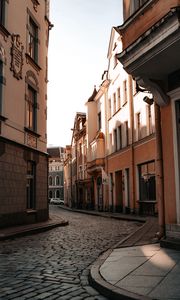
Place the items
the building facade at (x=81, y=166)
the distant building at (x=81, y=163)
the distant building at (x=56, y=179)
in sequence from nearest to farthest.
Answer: the building facade at (x=81, y=166), the distant building at (x=81, y=163), the distant building at (x=56, y=179)

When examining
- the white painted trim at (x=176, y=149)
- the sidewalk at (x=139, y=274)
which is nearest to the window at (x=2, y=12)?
the white painted trim at (x=176, y=149)

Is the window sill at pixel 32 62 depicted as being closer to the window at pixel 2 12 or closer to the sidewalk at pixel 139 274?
the window at pixel 2 12

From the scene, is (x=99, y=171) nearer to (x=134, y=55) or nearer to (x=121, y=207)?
(x=121, y=207)

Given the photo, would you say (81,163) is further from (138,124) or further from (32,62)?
(32,62)

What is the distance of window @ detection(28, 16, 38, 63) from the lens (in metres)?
20.8

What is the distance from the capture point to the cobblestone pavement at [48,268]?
593 centimetres

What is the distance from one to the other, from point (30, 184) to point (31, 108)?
3.91m

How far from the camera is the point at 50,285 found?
640cm

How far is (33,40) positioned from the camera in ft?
69.9

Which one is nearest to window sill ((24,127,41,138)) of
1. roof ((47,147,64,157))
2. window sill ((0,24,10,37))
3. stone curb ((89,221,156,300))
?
window sill ((0,24,10,37))

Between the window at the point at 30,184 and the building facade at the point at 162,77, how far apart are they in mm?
10278

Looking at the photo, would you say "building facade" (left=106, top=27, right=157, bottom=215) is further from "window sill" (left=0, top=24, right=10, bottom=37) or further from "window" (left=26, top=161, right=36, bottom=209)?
"window sill" (left=0, top=24, right=10, bottom=37)

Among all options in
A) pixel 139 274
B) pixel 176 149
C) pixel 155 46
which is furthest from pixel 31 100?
pixel 139 274

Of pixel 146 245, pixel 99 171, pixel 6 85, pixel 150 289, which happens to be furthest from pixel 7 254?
pixel 99 171
